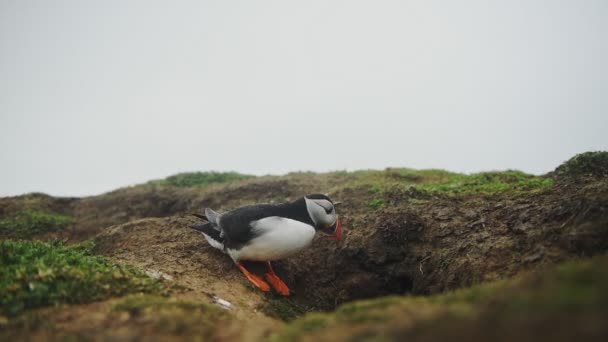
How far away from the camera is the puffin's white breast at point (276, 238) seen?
5.07 m

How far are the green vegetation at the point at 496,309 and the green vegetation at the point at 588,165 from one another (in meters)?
4.41

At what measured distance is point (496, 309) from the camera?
213cm

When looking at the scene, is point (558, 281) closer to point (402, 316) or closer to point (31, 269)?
point (402, 316)

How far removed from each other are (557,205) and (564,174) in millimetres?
1956

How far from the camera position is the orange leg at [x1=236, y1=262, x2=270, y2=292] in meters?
5.26

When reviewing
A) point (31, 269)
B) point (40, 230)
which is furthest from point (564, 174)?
point (40, 230)

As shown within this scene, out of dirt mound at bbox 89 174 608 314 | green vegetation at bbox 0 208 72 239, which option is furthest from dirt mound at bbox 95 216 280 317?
green vegetation at bbox 0 208 72 239

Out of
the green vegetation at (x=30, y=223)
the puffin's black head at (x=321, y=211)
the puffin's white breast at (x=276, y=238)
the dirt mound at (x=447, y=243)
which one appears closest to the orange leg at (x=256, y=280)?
the puffin's white breast at (x=276, y=238)

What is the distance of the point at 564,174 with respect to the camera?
6.58 meters

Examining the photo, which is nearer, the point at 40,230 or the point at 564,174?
the point at 564,174

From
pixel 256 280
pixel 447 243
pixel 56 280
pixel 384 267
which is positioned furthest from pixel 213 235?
pixel 447 243

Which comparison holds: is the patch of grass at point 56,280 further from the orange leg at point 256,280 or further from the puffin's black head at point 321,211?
the puffin's black head at point 321,211

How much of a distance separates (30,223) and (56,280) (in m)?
6.75

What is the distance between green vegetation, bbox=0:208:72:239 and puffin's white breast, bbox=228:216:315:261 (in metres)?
6.45
